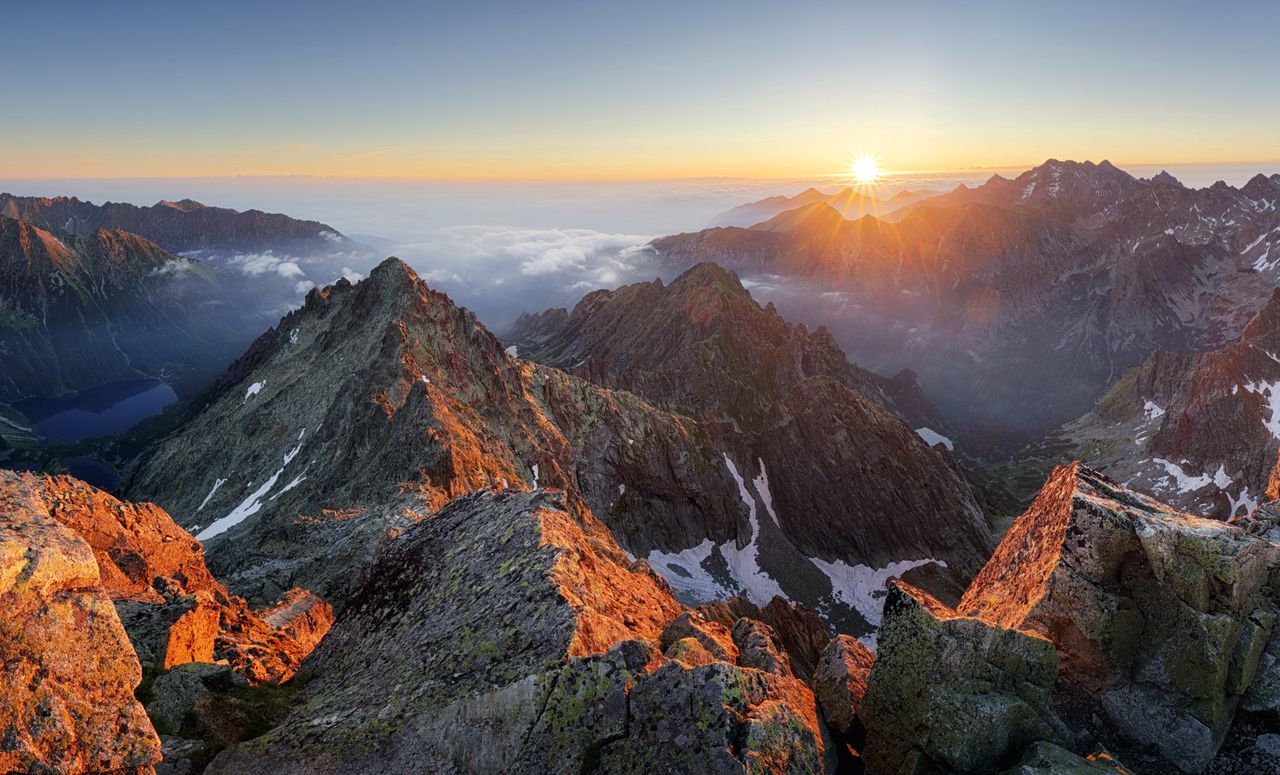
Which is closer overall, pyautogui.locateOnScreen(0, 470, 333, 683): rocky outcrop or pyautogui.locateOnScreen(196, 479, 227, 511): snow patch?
pyautogui.locateOnScreen(0, 470, 333, 683): rocky outcrop

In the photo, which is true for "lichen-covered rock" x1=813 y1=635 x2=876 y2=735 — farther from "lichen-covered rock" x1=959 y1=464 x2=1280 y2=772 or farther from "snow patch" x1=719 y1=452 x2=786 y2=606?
"snow patch" x1=719 y1=452 x2=786 y2=606

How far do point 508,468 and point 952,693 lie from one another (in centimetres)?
6602

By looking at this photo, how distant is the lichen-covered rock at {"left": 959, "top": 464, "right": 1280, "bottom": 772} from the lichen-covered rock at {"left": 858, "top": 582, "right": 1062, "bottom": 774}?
2.16 m

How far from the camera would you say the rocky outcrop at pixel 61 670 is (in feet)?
40.5

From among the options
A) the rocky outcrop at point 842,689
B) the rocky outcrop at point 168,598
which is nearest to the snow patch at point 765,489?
the rocky outcrop at point 168,598

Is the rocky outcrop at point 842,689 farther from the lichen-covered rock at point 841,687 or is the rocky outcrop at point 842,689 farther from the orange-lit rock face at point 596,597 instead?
the orange-lit rock face at point 596,597

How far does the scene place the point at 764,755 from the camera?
1361 centimetres

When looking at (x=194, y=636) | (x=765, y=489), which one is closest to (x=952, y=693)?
(x=194, y=636)

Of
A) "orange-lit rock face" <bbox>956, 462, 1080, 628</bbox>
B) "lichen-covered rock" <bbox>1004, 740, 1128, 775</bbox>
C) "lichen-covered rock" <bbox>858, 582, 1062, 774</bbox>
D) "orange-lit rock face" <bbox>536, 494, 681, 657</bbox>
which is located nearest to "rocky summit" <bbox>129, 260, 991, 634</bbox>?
"orange-lit rock face" <bbox>536, 494, 681, 657</bbox>

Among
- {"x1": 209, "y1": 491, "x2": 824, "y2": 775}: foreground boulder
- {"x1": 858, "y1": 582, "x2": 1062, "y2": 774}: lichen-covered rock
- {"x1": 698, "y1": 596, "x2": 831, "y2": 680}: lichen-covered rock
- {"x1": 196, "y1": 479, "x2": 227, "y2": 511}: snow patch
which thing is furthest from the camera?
{"x1": 196, "y1": 479, "x2": 227, "y2": 511}: snow patch

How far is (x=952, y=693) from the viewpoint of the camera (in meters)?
16.2

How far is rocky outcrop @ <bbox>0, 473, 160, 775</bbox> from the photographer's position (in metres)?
12.3

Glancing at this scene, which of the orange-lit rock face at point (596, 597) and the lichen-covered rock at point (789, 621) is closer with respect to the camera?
the orange-lit rock face at point (596, 597)

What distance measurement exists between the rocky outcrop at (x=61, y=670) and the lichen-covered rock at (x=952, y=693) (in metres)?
16.9
